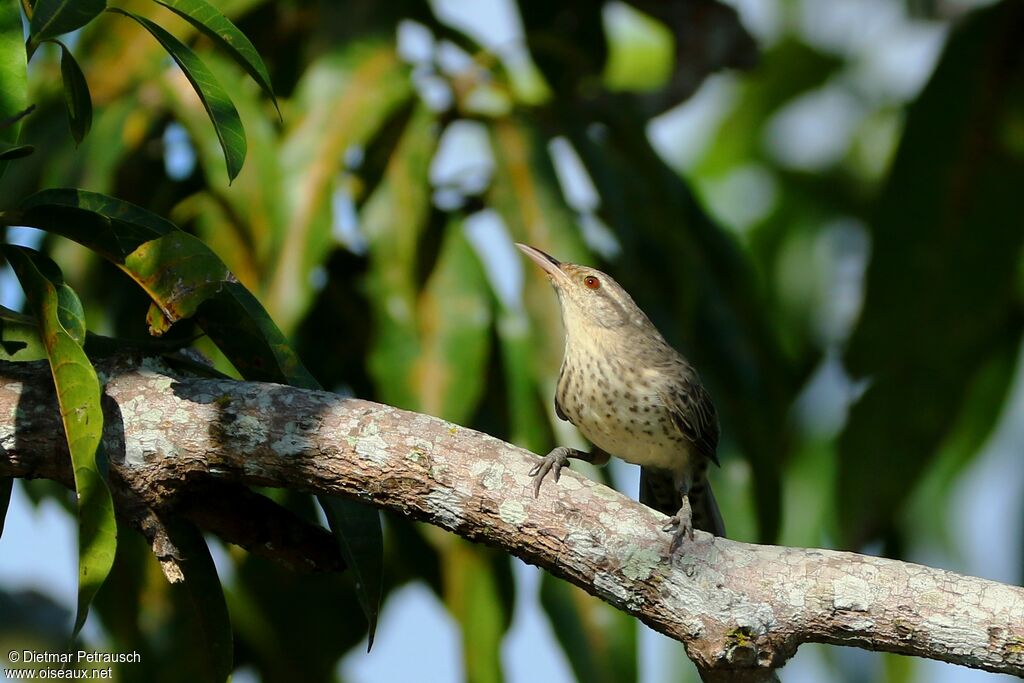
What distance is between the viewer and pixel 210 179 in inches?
242

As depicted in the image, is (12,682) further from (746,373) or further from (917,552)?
(917,552)

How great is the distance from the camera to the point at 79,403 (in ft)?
10.1

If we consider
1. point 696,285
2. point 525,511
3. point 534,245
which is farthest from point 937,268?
point 525,511

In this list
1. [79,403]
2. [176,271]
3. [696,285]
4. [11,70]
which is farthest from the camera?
[696,285]

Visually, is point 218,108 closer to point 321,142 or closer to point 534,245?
point 321,142

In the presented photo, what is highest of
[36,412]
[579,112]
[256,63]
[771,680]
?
[579,112]

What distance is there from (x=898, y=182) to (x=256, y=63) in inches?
204

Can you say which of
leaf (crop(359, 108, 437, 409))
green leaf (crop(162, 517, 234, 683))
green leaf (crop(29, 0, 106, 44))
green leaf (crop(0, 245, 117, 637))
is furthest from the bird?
green leaf (crop(29, 0, 106, 44))

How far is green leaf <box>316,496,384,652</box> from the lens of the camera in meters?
3.70

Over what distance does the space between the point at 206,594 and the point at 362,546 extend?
48 centimetres

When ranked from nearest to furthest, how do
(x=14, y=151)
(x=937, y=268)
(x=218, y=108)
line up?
1. (x=14, y=151)
2. (x=218, y=108)
3. (x=937, y=268)

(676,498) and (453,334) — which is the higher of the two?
(453,334)

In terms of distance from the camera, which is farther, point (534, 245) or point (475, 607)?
point (534, 245)

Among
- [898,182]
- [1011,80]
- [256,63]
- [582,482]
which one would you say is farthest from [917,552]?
[256,63]
